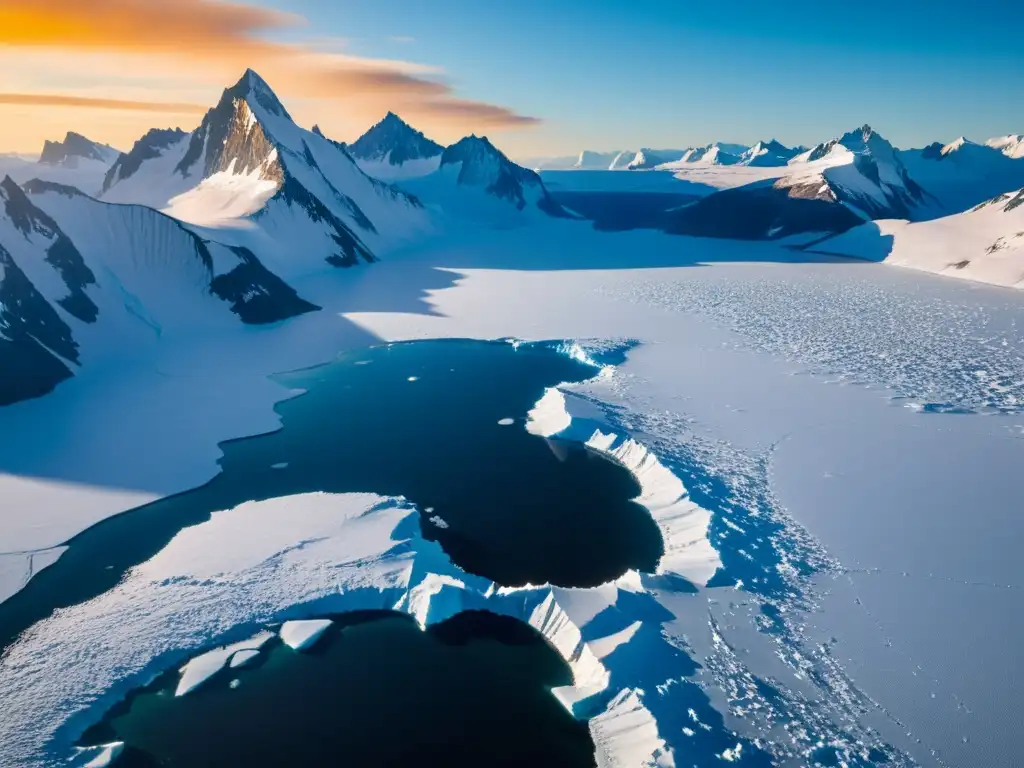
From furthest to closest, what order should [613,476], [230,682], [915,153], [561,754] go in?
1. [915,153]
2. [613,476]
3. [230,682]
4. [561,754]

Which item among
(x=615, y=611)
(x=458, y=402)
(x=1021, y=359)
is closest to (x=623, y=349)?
(x=458, y=402)

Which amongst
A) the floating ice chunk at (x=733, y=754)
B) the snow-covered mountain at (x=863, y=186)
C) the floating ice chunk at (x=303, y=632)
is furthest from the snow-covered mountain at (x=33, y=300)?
the snow-covered mountain at (x=863, y=186)

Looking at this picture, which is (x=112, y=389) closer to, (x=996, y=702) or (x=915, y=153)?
(x=996, y=702)

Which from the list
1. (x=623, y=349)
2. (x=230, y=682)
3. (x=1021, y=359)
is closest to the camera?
(x=230, y=682)

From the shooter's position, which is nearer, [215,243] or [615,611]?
[615,611]

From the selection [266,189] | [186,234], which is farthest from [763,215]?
[186,234]

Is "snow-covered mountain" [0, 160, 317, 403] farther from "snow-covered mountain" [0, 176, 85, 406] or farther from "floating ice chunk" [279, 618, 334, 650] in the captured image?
"floating ice chunk" [279, 618, 334, 650]

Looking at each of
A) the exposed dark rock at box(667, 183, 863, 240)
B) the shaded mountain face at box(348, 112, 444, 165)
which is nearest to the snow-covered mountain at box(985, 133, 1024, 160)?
the exposed dark rock at box(667, 183, 863, 240)
